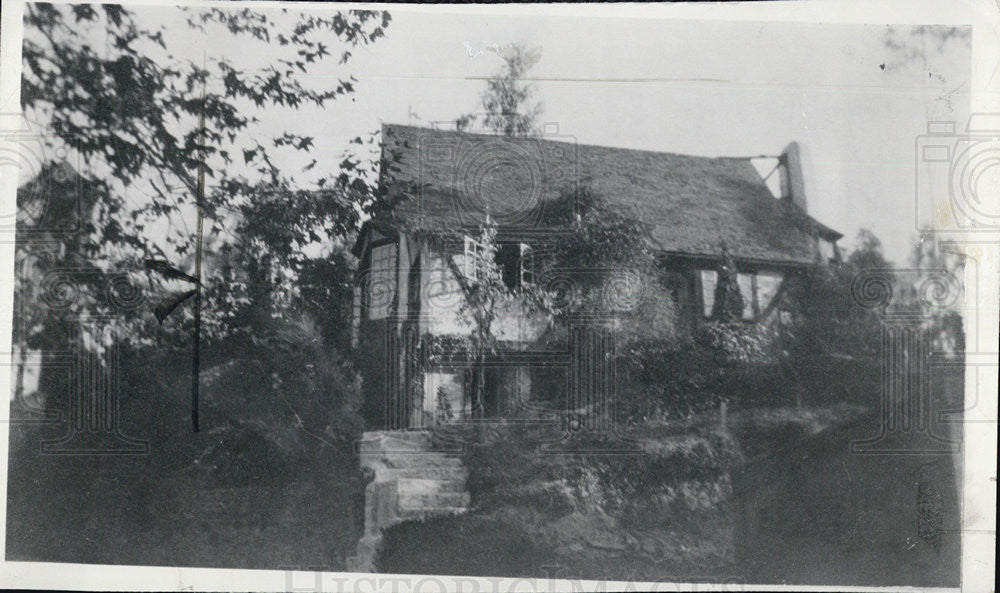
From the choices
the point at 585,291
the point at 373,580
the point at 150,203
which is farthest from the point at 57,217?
the point at 585,291

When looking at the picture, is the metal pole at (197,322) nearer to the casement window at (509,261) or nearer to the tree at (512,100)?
the casement window at (509,261)

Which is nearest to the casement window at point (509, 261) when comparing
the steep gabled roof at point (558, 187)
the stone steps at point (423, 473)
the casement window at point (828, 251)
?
the steep gabled roof at point (558, 187)

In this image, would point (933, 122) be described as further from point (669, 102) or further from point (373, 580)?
point (373, 580)

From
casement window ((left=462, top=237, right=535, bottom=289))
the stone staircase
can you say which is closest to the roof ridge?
casement window ((left=462, top=237, right=535, bottom=289))

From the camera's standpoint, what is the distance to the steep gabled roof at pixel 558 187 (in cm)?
378

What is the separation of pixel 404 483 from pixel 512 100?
79.7 inches

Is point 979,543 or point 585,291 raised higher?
point 585,291

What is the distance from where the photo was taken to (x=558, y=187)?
3.79 metres

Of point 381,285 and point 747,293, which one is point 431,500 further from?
point 747,293

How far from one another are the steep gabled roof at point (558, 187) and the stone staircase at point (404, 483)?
1108 mm

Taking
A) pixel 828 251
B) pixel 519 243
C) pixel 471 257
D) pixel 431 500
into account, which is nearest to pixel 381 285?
pixel 471 257

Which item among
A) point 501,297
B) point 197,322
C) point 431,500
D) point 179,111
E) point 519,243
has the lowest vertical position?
point 431,500

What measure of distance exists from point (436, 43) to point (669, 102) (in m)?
1.24

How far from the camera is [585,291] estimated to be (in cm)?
377
